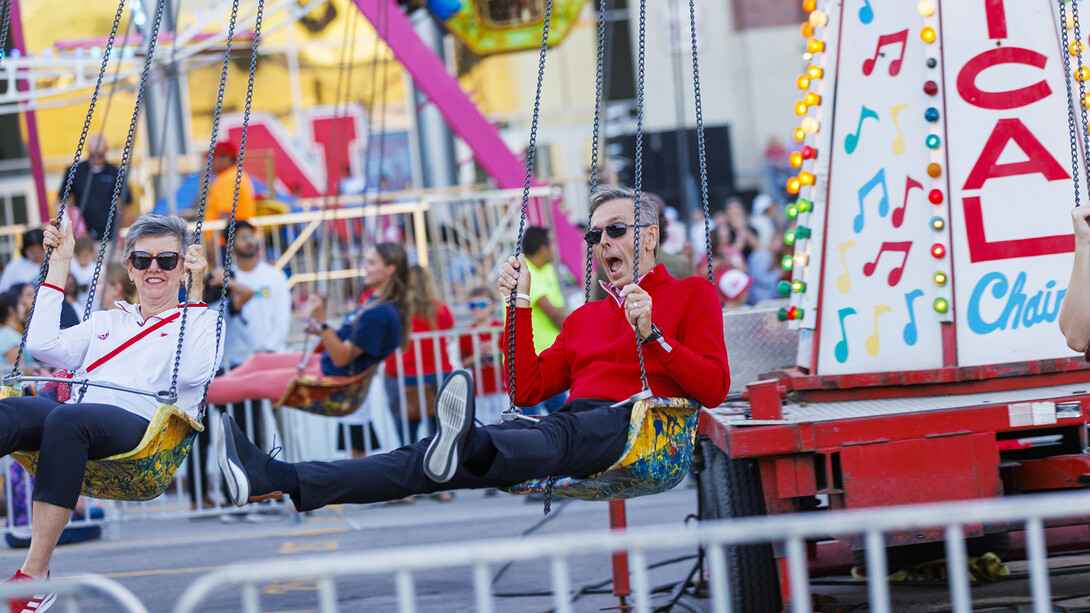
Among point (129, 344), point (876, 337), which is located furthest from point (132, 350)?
point (876, 337)

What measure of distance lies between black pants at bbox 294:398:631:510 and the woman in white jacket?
98cm

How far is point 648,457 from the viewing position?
4426 millimetres

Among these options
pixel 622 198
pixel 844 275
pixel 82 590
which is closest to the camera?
pixel 82 590

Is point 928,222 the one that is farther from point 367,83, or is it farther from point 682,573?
point 367,83

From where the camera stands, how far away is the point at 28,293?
8711 millimetres

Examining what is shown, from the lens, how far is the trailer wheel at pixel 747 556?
5137 millimetres

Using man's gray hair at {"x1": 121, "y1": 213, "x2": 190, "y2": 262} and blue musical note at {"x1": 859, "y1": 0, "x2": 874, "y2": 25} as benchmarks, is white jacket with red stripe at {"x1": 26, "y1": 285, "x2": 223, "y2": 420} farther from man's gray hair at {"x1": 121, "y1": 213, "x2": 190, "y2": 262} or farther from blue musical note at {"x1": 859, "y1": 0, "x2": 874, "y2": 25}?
blue musical note at {"x1": 859, "y1": 0, "x2": 874, "y2": 25}

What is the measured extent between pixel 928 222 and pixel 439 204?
7.56 metres

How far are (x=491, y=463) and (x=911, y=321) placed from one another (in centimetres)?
225

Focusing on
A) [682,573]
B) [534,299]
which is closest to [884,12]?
[682,573]

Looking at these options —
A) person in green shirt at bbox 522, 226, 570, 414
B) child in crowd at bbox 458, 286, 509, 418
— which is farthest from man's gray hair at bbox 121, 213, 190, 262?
child in crowd at bbox 458, 286, 509, 418

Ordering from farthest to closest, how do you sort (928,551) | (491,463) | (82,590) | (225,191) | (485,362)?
1. (225,191)
2. (485,362)
3. (928,551)
4. (491,463)
5. (82,590)

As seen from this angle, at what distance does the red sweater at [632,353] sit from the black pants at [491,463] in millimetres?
334

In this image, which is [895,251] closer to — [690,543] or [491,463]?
[491,463]
